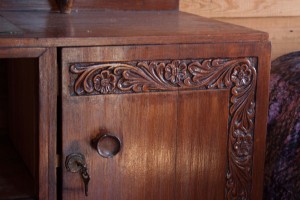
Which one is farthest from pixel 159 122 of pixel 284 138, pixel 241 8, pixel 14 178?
pixel 241 8

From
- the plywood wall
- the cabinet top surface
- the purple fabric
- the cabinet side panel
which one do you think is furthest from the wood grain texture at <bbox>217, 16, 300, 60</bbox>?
the cabinet side panel

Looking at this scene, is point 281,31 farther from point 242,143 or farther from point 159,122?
point 159,122

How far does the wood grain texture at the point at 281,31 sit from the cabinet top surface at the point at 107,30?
0.44m

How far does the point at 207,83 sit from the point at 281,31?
2.43 ft

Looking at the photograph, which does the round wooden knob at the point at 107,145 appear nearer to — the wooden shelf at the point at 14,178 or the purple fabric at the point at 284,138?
the wooden shelf at the point at 14,178

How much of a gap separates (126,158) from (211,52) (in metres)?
0.24

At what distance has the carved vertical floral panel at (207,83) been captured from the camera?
3.18 ft

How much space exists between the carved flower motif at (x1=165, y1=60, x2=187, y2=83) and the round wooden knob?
143 millimetres

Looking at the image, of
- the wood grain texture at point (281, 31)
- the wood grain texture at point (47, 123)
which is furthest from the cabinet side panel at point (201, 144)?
the wood grain texture at point (281, 31)

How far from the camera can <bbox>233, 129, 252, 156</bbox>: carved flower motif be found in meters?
1.09

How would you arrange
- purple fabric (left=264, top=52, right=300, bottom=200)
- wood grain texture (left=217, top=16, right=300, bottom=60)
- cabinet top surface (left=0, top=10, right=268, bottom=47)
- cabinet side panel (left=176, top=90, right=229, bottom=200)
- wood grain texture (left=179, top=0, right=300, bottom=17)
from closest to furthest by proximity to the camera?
cabinet top surface (left=0, top=10, right=268, bottom=47) → cabinet side panel (left=176, top=90, right=229, bottom=200) → purple fabric (left=264, top=52, right=300, bottom=200) → wood grain texture (left=179, top=0, right=300, bottom=17) → wood grain texture (left=217, top=16, right=300, bottom=60)

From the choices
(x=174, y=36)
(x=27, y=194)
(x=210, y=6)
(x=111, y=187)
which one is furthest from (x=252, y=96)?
(x=210, y=6)

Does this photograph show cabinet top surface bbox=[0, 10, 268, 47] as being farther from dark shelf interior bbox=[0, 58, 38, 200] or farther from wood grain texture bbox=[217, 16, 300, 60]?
wood grain texture bbox=[217, 16, 300, 60]

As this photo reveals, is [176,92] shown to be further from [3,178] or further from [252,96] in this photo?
[3,178]
